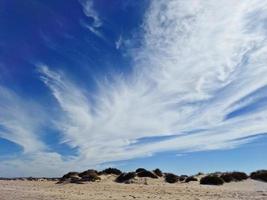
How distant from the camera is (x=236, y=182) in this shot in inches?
1464

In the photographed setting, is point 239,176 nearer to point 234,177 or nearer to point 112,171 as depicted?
point 234,177

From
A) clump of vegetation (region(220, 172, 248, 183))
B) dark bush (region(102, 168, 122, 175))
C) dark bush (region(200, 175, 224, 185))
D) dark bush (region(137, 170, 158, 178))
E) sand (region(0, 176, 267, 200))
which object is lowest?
sand (region(0, 176, 267, 200))

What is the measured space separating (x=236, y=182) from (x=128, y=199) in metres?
18.1

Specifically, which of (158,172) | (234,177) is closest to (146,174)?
(158,172)

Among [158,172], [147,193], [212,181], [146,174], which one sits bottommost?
[147,193]

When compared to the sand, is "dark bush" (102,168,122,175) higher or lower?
higher

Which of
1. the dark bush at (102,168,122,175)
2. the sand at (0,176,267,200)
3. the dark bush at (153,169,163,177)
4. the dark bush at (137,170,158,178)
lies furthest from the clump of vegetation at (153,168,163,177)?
the sand at (0,176,267,200)

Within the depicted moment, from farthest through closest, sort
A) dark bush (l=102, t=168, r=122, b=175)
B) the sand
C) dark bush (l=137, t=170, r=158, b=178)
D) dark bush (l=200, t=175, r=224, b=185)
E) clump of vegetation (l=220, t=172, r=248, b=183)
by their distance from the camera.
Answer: dark bush (l=102, t=168, r=122, b=175)
dark bush (l=137, t=170, r=158, b=178)
clump of vegetation (l=220, t=172, r=248, b=183)
dark bush (l=200, t=175, r=224, b=185)
the sand

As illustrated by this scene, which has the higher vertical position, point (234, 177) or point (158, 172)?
point (158, 172)

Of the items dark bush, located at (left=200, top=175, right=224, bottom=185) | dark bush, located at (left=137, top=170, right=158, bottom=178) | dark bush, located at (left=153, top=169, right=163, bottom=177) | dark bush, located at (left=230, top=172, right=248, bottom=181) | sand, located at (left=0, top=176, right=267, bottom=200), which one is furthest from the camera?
dark bush, located at (left=153, top=169, right=163, bottom=177)

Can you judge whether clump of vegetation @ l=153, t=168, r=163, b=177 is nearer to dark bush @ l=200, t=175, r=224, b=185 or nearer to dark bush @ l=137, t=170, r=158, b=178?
dark bush @ l=137, t=170, r=158, b=178

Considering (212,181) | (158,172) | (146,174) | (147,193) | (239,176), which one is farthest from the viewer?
(158,172)

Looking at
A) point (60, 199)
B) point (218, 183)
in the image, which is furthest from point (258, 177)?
point (60, 199)

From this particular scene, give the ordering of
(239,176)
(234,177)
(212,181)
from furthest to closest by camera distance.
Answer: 1. (239,176)
2. (234,177)
3. (212,181)
